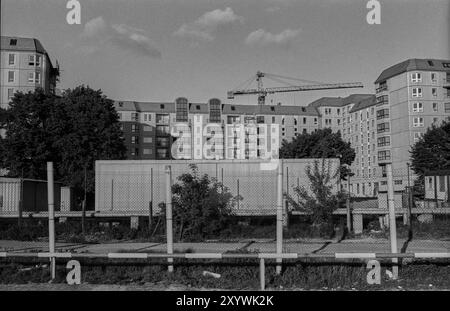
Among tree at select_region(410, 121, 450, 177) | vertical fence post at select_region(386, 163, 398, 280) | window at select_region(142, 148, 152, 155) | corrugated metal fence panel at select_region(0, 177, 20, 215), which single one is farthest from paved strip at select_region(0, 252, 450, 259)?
tree at select_region(410, 121, 450, 177)

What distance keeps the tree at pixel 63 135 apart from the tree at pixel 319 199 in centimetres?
515

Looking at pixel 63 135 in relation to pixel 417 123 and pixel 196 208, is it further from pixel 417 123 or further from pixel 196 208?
pixel 417 123

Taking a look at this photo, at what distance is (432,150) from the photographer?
27.8m

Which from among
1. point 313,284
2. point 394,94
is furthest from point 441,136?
point 313,284

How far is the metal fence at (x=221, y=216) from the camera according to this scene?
11648 mm

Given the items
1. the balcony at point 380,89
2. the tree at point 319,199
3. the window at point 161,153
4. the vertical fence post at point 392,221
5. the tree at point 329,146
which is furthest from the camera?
the tree at point 329,146

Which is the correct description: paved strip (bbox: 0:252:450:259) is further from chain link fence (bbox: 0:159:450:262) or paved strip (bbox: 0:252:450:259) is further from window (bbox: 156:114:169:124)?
window (bbox: 156:114:169:124)

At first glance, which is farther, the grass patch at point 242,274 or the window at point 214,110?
the window at point 214,110

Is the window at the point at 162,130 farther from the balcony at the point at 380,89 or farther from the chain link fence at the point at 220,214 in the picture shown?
the balcony at the point at 380,89

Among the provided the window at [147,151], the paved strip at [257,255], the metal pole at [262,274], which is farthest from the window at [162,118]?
the metal pole at [262,274]

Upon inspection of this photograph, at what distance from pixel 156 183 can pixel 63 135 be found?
344cm

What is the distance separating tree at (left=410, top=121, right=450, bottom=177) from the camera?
2429cm

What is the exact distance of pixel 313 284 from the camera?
7.62m
